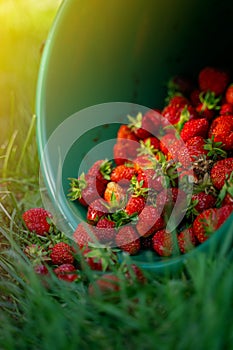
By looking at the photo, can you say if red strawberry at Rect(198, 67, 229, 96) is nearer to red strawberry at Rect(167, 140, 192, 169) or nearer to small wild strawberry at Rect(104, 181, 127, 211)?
red strawberry at Rect(167, 140, 192, 169)

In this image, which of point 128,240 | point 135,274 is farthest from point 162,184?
point 135,274

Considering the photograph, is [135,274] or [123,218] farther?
[123,218]

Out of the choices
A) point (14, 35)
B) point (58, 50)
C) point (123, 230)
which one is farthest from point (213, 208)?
point (14, 35)

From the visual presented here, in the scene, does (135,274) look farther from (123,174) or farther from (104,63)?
(104,63)

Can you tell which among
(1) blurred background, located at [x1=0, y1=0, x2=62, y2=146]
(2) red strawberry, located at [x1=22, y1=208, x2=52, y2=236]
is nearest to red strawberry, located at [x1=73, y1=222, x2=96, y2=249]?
(2) red strawberry, located at [x1=22, y1=208, x2=52, y2=236]

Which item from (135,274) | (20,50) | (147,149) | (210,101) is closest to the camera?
(135,274)

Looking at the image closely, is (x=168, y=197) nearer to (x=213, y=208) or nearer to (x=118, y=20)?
(x=213, y=208)
